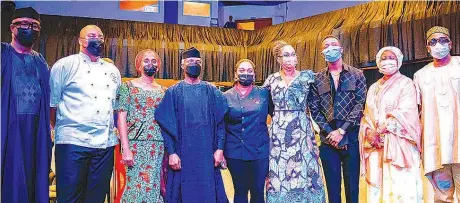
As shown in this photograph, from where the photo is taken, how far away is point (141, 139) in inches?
180

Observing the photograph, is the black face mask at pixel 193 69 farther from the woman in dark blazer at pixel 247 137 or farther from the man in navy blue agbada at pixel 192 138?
the woman in dark blazer at pixel 247 137

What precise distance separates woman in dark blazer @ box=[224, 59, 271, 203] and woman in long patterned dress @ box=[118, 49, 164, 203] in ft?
1.97

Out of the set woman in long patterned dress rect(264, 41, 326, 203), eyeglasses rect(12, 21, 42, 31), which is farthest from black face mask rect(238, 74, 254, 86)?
eyeglasses rect(12, 21, 42, 31)

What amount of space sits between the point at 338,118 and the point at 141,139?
1.64m

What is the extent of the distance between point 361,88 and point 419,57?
1930mm

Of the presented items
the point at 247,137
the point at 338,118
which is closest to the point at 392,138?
the point at 338,118

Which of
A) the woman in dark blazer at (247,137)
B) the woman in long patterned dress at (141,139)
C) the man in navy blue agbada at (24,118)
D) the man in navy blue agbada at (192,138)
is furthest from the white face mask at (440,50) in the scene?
the man in navy blue agbada at (24,118)

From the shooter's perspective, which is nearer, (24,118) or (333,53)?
(24,118)

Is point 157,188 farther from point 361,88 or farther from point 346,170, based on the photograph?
point 361,88

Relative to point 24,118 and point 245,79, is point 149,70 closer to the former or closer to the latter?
point 245,79

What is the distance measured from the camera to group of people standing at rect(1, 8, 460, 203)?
4406mm

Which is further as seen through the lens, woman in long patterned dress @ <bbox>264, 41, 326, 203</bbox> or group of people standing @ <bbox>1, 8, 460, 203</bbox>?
woman in long patterned dress @ <bbox>264, 41, 326, 203</bbox>

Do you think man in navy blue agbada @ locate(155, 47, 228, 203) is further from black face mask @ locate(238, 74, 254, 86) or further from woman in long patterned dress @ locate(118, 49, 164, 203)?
black face mask @ locate(238, 74, 254, 86)

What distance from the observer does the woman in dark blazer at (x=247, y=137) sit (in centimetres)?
454
